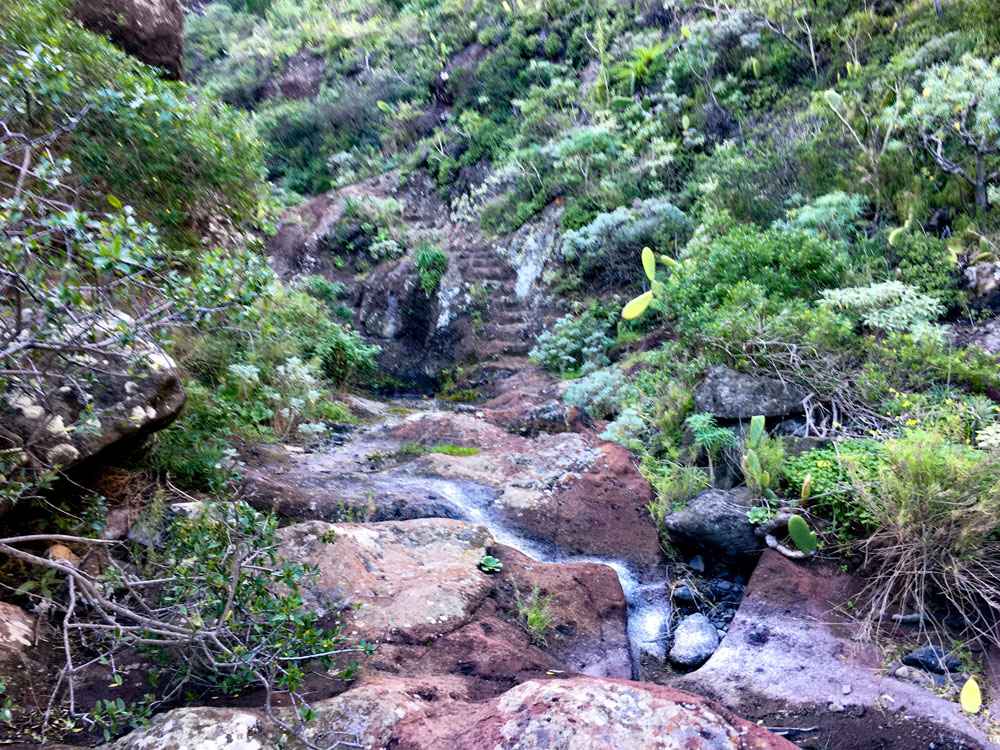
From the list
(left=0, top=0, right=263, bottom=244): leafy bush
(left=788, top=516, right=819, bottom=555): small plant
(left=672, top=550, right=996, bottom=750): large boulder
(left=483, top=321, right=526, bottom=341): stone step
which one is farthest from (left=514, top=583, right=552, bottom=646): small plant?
(left=483, top=321, right=526, bottom=341): stone step

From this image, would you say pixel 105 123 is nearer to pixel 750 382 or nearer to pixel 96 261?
pixel 96 261

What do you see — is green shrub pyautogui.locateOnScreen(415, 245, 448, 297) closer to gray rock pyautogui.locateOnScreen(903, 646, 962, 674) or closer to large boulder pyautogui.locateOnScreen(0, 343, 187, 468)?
large boulder pyautogui.locateOnScreen(0, 343, 187, 468)

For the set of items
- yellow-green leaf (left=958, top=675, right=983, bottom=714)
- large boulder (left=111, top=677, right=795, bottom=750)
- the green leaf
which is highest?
large boulder (left=111, top=677, right=795, bottom=750)

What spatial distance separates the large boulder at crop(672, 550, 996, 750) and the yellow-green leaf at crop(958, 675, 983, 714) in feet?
0.16

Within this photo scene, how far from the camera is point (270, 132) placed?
65.3 feet

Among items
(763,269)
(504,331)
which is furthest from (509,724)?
(504,331)

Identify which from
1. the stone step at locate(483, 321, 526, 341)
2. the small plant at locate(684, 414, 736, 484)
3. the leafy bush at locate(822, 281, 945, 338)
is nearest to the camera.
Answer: the small plant at locate(684, 414, 736, 484)

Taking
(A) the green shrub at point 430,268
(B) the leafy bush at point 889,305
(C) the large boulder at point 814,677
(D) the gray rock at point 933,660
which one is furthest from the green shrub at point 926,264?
(A) the green shrub at point 430,268

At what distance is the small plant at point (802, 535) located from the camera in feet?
14.5

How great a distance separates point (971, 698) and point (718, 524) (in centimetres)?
192

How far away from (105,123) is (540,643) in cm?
555

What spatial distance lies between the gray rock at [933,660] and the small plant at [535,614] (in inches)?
84.3

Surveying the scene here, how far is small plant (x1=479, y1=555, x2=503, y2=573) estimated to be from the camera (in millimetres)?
4387

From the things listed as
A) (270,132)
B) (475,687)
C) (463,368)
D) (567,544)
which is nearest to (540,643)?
(475,687)
